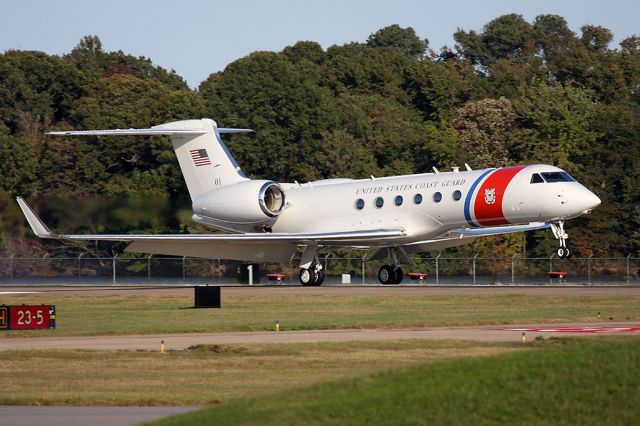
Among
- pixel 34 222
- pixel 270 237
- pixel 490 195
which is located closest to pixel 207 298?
pixel 34 222

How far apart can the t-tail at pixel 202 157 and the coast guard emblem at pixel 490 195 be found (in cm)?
1012

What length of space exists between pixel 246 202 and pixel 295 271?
38.8ft

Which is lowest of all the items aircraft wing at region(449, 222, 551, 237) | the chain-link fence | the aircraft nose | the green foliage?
the chain-link fence

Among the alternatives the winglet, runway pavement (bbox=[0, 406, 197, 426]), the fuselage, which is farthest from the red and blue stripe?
runway pavement (bbox=[0, 406, 197, 426])

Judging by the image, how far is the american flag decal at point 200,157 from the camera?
43.4m

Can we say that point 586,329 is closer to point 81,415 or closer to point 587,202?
point 81,415

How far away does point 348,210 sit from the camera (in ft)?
130

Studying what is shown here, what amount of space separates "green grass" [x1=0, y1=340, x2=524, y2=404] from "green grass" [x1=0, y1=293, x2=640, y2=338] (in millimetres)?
4533

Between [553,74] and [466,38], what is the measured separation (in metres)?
21.7

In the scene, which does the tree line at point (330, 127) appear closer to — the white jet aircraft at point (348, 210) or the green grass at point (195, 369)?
the white jet aircraft at point (348, 210)

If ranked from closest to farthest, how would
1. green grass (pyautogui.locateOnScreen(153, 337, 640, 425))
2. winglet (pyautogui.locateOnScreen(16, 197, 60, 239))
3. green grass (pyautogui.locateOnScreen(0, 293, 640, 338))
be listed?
green grass (pyautogui.locateOnScreen(153, 337, 640, 425))
green grass (pyautogui.locateOnScreen(0, 293, 640, 338))
winglet (pyautogui.locateOnScreen(16, 197, 60, 239))

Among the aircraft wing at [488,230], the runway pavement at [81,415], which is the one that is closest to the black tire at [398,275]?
the aircraft wing at [488,230]

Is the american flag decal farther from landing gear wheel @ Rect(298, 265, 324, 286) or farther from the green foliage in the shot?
the green foliage

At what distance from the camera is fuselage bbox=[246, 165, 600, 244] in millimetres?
35688
